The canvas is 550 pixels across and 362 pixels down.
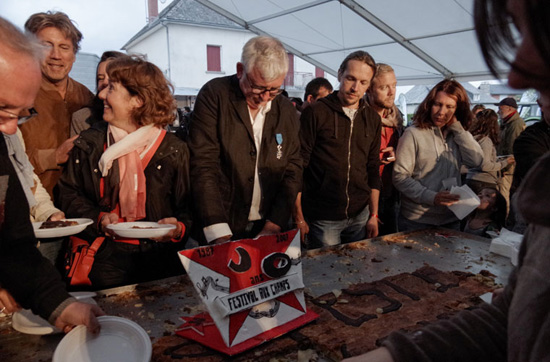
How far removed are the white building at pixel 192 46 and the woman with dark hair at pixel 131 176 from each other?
1571cm

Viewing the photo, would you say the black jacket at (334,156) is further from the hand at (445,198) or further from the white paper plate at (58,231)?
the white paper plate at (58,231)

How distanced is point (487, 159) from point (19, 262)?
420 centimetres

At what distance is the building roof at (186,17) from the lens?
1812cm

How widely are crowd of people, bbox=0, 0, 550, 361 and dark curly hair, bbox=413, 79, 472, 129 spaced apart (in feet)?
0.04

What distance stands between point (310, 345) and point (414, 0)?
622cm

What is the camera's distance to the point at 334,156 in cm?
251

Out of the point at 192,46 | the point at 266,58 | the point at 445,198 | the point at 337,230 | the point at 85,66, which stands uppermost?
the point at 192,46

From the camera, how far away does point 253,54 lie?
185cm

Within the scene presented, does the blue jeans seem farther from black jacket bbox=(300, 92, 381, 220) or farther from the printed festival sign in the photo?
the printed festival sign

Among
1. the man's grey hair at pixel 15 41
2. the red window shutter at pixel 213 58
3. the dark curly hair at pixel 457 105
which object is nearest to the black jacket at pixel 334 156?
the dark curly hair at pixel 457 105

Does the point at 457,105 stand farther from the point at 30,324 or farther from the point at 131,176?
the point at 30,324

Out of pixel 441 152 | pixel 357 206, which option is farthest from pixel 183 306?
pixel 441 152

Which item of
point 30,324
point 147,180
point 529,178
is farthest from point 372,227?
point 529,178

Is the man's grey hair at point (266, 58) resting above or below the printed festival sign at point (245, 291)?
above
